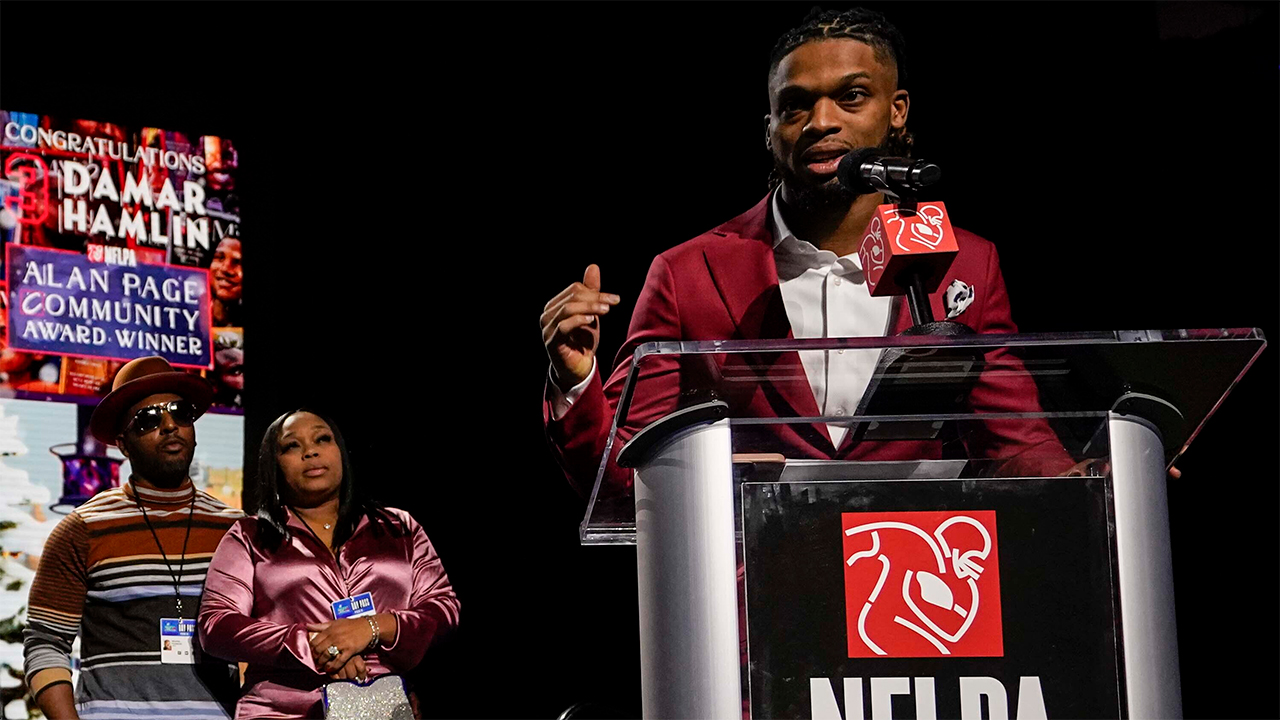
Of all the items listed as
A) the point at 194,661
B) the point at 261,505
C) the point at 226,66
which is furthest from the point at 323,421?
the point at 226,66

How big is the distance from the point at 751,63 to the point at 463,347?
1.26 m

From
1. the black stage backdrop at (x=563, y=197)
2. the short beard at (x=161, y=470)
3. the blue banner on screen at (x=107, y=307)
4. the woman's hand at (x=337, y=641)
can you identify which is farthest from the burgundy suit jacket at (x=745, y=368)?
the blue banner on screen at (x=107, y=307)

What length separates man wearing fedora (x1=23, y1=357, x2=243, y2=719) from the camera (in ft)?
9.95

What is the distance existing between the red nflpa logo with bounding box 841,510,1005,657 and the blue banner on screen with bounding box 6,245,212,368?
11.5 ft

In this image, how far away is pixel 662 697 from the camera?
1234 mm

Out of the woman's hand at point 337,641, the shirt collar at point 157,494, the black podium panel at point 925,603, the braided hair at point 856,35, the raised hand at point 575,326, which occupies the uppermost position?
the braided hair at point 856,35

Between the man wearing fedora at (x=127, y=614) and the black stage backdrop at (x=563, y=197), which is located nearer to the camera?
the man wearing fedora at (x=127, y=614)

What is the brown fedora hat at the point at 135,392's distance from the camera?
131 inches

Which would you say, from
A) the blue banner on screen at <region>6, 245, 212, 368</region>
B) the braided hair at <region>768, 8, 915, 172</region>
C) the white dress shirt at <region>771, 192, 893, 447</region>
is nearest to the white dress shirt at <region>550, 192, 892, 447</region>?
the white dress shirt at <region>771, 192, 893, 447</region>

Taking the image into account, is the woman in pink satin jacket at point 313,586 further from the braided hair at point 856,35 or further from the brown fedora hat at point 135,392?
the braided hair at point 856,35

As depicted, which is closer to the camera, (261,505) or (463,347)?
(261,505)

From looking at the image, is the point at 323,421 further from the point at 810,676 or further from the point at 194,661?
the point at 810,676

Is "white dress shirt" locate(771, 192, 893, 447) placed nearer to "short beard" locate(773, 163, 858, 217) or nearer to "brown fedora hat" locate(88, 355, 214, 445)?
"short beard" locate(773, 163, 858, 217)

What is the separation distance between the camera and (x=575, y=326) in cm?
147
